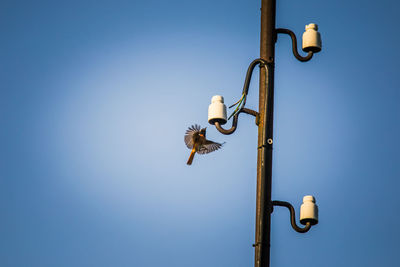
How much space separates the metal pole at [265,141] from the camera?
15.1ft

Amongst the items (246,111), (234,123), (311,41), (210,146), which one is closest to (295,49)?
(311,41)

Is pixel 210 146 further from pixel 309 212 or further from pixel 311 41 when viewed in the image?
pixel 309 212

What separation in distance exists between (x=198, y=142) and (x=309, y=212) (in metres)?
1.74

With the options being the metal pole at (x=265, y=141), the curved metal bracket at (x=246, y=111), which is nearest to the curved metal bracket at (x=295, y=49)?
the metal pole at (x=265, y=141)

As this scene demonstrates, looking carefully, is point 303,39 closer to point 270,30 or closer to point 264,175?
point 270,30

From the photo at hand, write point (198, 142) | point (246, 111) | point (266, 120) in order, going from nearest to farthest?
point (266, 120) < point (246, 111) < point (198, 142)

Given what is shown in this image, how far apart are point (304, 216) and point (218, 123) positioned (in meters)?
0.85

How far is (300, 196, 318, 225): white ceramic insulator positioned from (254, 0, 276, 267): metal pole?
0.25 meters

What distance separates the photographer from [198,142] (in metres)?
6.29

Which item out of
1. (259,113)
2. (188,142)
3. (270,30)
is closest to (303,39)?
(270,30)

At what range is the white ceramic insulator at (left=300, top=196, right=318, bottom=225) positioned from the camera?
4.77m

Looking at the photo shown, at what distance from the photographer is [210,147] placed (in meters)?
6.48

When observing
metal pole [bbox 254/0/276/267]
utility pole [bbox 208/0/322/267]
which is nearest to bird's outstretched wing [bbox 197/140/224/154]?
utility pole [bbox 208/0/322/267]

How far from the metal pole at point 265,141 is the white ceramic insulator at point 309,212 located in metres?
0.25
